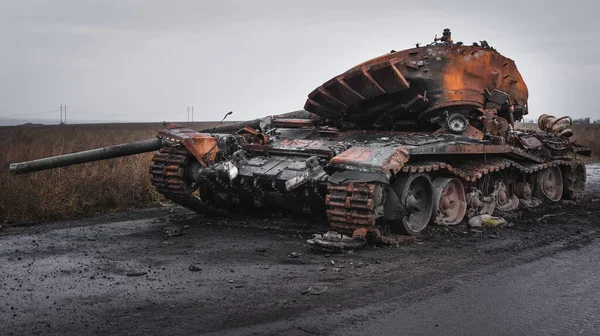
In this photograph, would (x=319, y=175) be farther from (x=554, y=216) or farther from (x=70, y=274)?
(x=554, y=216)

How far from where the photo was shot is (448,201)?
32.2ft

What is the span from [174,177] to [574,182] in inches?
304

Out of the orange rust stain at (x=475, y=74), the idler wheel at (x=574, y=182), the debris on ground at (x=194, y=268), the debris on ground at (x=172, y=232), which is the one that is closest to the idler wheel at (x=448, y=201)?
the orange rust stain at (x=475, y=74)

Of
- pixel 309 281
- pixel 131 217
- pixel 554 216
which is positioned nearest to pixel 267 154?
pixel 131 217

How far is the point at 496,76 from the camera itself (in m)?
11.3

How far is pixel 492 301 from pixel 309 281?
163 centimetres

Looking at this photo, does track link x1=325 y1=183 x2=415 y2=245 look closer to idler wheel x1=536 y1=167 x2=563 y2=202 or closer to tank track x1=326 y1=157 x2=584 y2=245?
tank track x1=326 y1=157 x2=584 y2=245

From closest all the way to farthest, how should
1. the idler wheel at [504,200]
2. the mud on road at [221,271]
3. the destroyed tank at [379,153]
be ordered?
the mud on road at [221,271], the destroyed tank at [379,153], the idler wheel at [504,200]

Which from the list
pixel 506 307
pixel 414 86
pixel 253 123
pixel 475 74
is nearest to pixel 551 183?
pixel 475 74

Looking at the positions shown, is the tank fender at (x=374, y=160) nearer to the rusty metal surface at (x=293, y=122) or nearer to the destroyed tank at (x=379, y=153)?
the destroyed tank at (x=379, y=153)

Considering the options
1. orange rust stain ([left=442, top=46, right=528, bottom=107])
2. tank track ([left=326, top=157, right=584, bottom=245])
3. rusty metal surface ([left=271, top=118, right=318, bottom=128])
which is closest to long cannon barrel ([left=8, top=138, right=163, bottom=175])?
rusty metal surface ([left=271, top=118, right=318, bottom=128])

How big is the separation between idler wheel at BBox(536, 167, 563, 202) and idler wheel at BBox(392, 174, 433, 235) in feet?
13.2

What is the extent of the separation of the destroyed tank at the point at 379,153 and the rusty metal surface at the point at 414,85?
0.02 m

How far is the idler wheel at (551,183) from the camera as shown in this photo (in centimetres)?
1252
